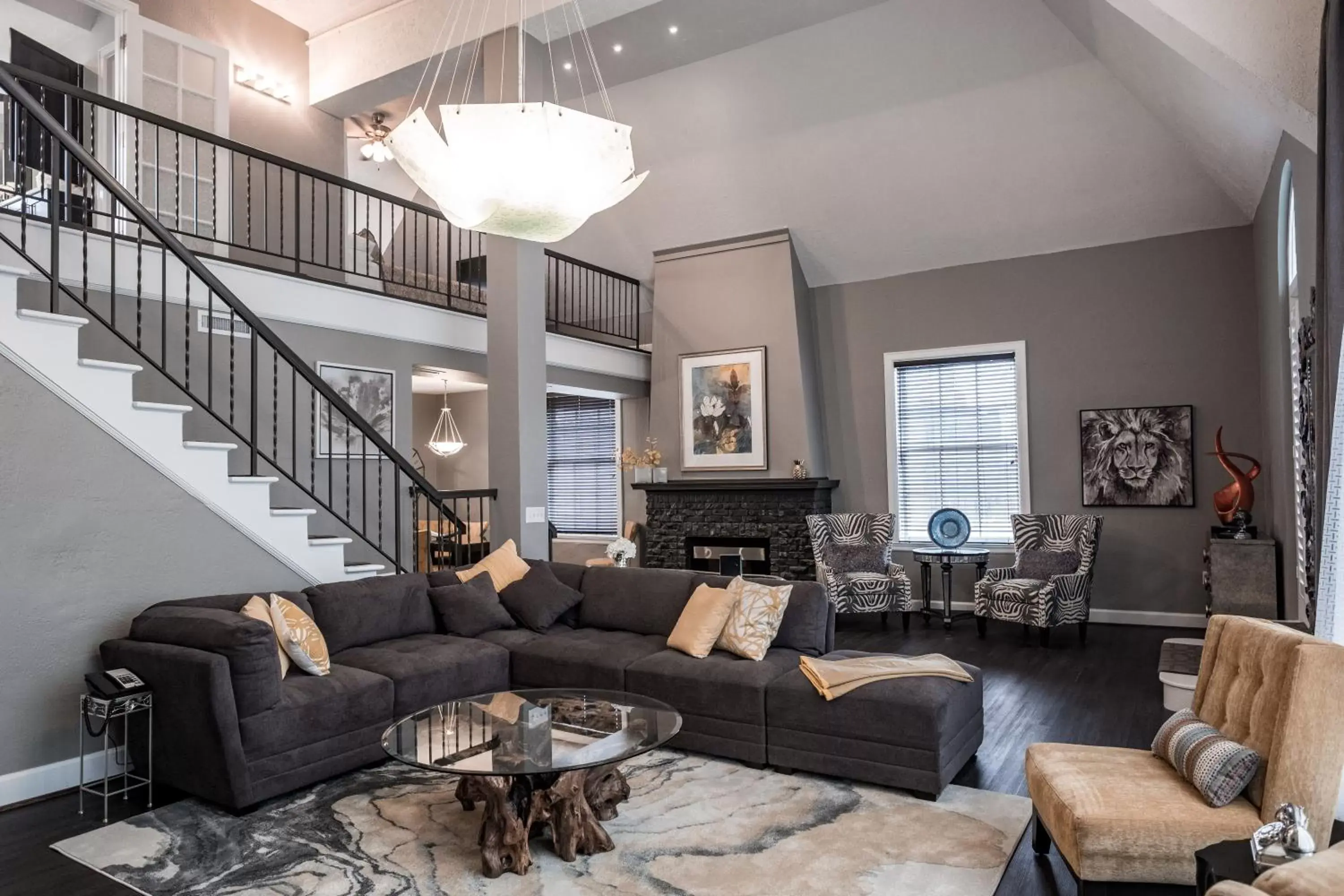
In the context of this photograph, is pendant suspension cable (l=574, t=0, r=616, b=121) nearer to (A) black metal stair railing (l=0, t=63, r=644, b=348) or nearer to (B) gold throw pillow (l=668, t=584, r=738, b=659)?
(A) black metal stair railing (l=0, t=63, r=644, b=348)

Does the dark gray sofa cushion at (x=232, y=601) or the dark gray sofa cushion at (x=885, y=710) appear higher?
the dark gray sofa cushion at (x=232, y=601)

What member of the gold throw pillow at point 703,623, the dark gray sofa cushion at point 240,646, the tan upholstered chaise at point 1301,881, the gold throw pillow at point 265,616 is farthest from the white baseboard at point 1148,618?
the tan upholstered chaise at point 1301,881

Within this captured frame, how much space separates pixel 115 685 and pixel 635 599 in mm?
2644

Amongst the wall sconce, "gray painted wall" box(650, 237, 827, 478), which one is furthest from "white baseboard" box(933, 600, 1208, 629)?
the wall sconce

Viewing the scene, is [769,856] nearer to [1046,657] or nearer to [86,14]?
[1046,657]

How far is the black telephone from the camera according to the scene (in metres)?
3.64

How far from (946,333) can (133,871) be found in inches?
301

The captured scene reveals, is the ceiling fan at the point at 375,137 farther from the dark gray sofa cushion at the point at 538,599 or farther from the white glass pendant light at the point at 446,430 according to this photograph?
the dark gray sofa cushion at the point at 538,599

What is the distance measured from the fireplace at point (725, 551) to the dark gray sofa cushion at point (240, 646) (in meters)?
5.60

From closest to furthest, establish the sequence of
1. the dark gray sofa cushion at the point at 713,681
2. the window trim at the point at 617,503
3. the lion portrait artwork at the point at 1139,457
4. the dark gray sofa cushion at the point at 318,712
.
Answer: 1. the dark gray sofa cushion at the point at 318,712
2. the dark gray sofa cushion at the point at 713,681
3. the lion portrait artwork at the point at 1139,457
4. the window trim at the point at 617,503

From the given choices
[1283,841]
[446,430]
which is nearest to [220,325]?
[1283,841]

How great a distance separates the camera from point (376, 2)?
24.7 ft

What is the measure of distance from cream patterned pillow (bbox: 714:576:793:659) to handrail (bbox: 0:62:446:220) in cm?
258

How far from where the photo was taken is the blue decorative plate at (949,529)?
7918mm
